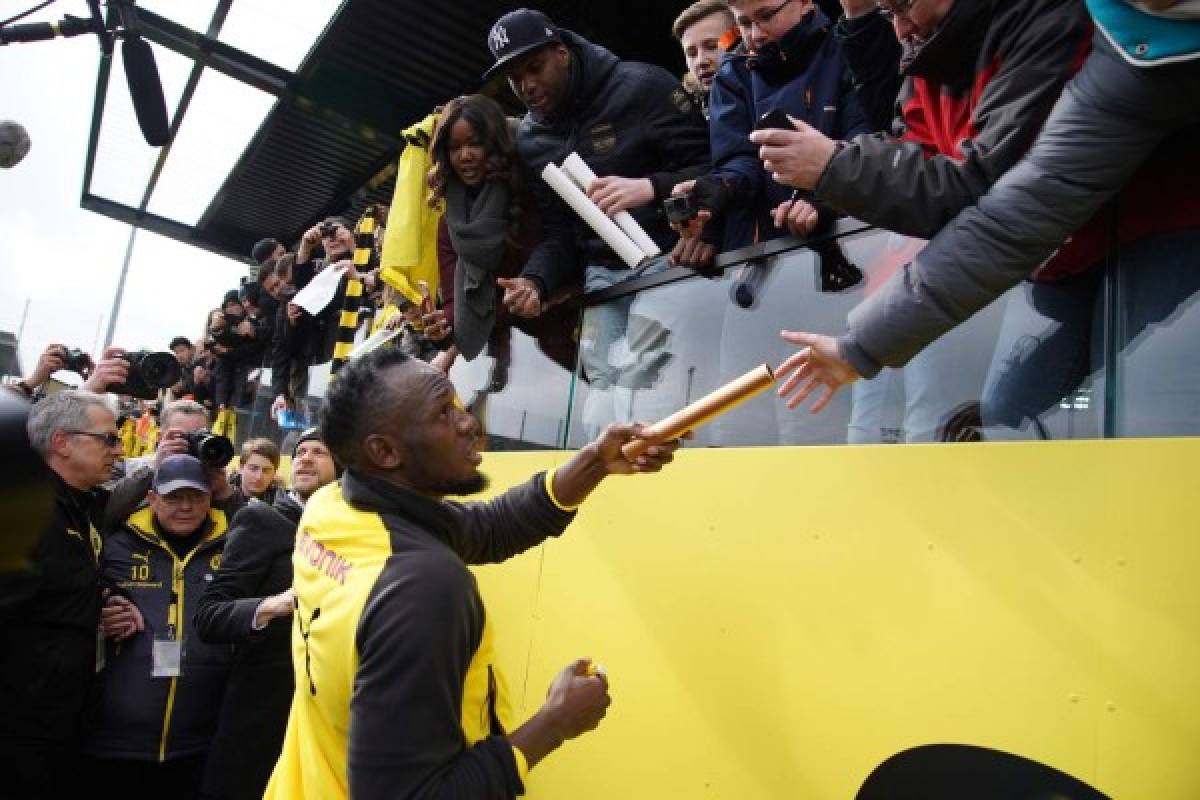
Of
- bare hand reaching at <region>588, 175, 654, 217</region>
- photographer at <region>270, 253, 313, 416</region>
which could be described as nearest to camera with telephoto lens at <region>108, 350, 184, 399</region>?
photographer at <region>270, 253, 313, 416</region>

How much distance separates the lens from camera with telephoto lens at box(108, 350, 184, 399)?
4527 mm

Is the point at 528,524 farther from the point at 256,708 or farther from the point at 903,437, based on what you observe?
the point at 256,708

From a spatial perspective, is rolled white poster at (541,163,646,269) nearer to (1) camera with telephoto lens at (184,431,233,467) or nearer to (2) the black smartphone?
(2) the black smartphone

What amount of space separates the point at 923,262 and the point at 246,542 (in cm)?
257

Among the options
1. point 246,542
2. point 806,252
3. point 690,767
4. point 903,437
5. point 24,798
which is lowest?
point 24,798

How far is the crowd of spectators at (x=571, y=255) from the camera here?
1616mm

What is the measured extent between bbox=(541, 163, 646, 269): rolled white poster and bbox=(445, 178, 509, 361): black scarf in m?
0.54

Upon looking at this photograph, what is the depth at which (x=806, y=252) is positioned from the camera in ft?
7.60

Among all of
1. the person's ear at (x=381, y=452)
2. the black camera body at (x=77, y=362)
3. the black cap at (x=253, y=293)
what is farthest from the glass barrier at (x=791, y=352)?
the black cap at (x=253, y=293)

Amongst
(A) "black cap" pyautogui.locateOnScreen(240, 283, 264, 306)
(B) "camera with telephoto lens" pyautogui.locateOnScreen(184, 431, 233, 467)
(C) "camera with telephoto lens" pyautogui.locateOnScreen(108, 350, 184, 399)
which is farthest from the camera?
(A) "black cap" pyautogui.locateOnScreen(240, 283, 264, 306)

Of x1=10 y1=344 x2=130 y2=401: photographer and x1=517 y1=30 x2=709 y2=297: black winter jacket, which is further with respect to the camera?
x1=10 y1=344 x2=130 y2=401: photographer

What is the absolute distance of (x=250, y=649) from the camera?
2.98 metres

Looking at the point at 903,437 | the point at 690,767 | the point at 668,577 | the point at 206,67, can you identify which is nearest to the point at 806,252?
the point at 903,437

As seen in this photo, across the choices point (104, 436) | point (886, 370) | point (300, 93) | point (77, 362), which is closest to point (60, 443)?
point (104, 436)
